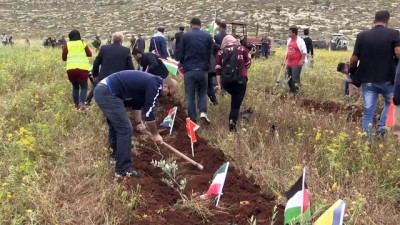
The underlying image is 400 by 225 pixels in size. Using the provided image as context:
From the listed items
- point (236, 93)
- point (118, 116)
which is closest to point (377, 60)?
point (236, 93)

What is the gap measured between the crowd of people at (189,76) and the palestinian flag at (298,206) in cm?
187

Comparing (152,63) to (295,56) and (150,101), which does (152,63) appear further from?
(295,56)

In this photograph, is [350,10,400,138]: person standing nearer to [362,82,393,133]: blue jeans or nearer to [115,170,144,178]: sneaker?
[362,82,393,133]: blue jeans

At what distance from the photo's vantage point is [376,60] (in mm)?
6055

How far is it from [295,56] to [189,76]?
10.4ft

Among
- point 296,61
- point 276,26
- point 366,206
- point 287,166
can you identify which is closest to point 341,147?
point 287,166

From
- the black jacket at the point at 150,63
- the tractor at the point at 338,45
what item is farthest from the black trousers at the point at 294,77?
the tractor at the point at 338,45

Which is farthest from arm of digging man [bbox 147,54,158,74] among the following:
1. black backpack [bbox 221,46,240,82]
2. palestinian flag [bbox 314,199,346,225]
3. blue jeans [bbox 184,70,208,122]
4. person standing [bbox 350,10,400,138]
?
palestinian flag [bbox 314,199,346,225]

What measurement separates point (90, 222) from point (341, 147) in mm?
2714

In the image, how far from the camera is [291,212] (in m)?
3.69

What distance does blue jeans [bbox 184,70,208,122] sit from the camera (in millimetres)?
7365

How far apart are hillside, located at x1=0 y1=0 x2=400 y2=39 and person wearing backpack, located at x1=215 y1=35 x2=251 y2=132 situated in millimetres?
30907

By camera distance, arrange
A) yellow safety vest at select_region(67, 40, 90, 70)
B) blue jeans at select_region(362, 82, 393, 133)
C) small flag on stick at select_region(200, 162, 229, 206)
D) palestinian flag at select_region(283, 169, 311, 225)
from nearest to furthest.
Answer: palestinian flag at select_region(283, 169, 311, 225) → small flag on stick at select_region(200, 162, 229, 206) → blue jeans at select_region(362, 82, 393, 133) → yellow safety vest at select_region(67, 40, 90, 70)

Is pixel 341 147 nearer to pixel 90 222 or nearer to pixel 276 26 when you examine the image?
pixel 90 222
